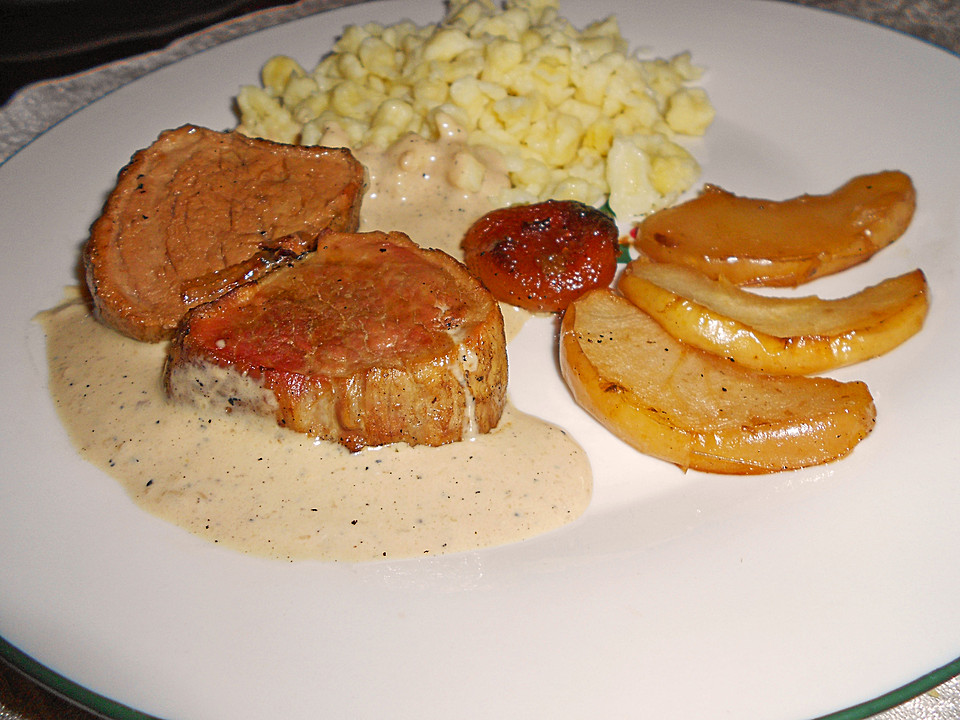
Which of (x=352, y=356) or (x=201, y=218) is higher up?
(x=201, y=218)

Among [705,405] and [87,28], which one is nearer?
[705,405]

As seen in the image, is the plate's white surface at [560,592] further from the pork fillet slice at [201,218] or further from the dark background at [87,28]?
the dark background at [87,28]

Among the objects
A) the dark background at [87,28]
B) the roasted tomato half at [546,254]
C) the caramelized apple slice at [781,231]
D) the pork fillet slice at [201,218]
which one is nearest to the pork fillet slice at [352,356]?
the pork fillet slice at [201,218]

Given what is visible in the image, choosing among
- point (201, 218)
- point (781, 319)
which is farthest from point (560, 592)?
point (201, 218)

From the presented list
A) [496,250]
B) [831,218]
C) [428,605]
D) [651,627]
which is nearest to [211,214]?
[496,250]

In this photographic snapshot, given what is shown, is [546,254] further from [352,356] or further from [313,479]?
[313,479]

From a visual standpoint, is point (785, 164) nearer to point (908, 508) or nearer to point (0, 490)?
point (908, 508)
